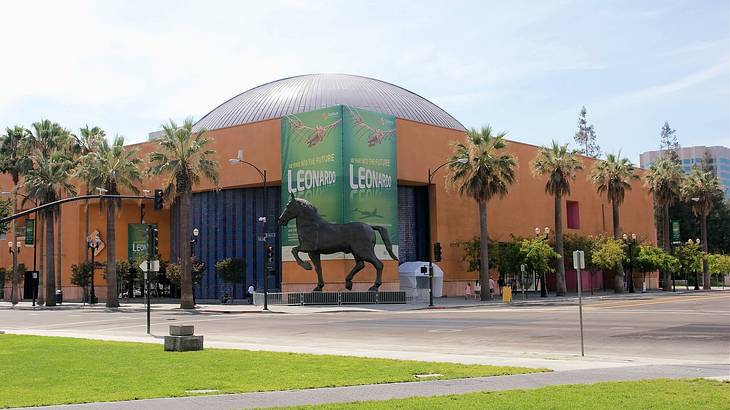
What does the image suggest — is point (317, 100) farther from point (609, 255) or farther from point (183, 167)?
point (609, 255)

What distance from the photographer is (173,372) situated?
50.1ft

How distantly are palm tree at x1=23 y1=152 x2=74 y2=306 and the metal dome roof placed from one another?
58.5 ft

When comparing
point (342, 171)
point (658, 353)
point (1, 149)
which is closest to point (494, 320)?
point (658, 353)

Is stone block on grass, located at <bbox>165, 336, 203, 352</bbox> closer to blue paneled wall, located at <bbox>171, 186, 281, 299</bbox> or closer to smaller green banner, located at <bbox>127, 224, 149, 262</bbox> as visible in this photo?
blue paneled wall, located at <bbox>171, 186, 281, 299</bbox>

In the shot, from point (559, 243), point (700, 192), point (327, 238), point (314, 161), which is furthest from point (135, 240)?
point (700, 192)

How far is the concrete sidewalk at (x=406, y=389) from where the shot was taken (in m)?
11.1

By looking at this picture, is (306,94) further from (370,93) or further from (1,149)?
(1,149)

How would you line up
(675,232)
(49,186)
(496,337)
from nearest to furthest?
(496,337) → (49,186) → (675,232)

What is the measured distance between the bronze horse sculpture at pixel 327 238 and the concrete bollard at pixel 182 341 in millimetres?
32451

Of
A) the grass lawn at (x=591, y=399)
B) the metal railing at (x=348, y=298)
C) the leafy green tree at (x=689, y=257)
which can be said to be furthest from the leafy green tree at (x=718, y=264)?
the grass lawn at (x=591, y=399)

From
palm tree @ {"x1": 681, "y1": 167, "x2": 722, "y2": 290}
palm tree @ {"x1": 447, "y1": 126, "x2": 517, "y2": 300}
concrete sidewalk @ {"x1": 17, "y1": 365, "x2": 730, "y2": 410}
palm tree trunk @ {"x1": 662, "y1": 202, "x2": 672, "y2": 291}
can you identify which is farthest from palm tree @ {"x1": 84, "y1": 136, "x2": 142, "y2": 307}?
palm tree @ {"x1": 681, "y1": 167, "x2": 722, "y2": 290}

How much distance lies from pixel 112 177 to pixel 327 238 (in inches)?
694

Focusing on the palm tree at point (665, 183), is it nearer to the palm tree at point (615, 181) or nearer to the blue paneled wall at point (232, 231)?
the palm tree at point (615, 181)

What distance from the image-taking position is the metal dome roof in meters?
75.8
